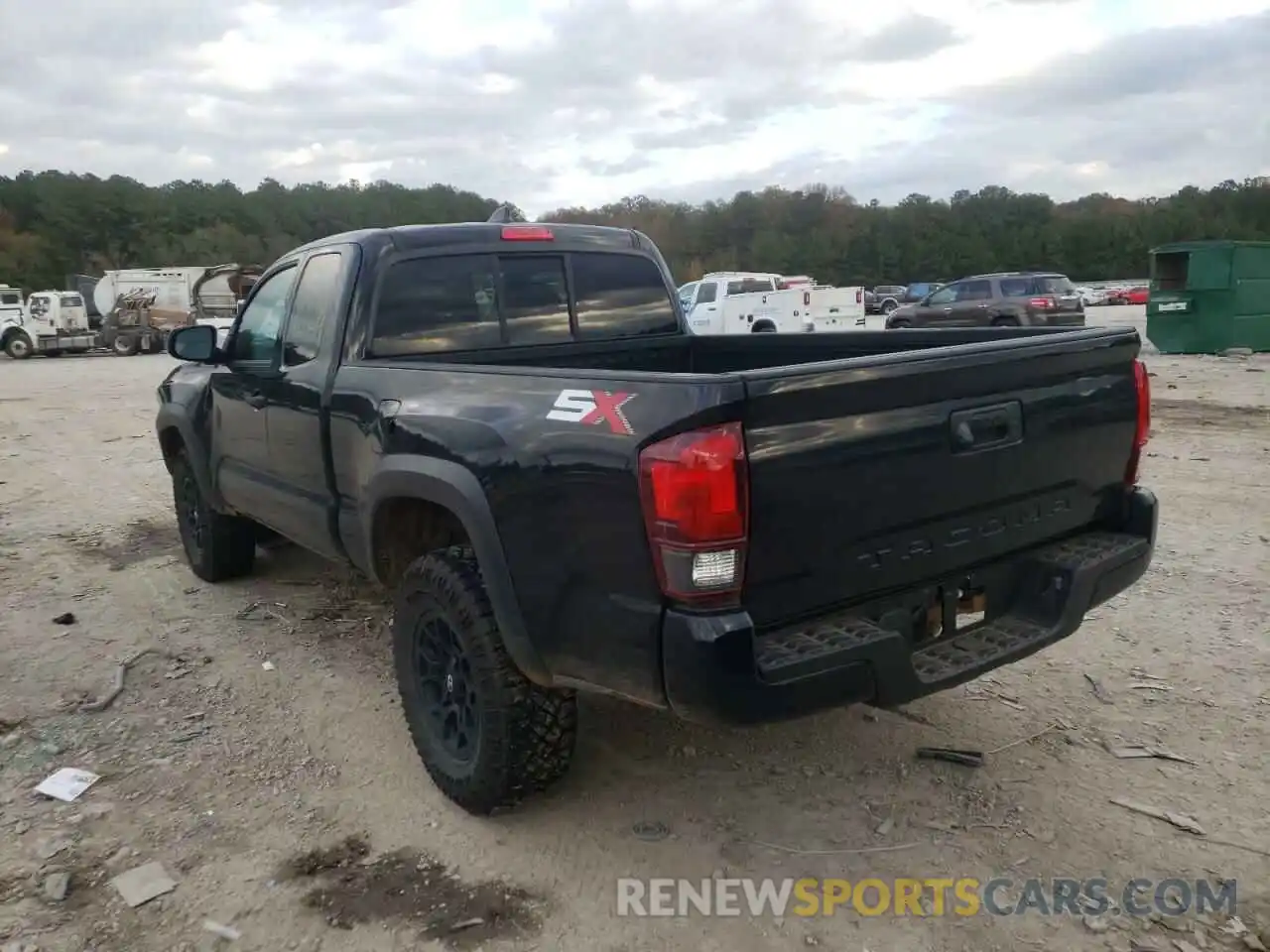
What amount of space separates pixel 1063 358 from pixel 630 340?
2.13m

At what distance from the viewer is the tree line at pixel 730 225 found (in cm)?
7181

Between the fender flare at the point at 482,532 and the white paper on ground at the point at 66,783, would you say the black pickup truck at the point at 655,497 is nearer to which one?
the fender flare at the point at 482,532

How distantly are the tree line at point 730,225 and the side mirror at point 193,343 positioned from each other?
66.9m

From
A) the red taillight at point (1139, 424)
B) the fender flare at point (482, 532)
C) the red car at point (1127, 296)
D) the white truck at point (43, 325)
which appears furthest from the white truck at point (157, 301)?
the red car at point (1127, 296)

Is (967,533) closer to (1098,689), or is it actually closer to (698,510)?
(698,510)

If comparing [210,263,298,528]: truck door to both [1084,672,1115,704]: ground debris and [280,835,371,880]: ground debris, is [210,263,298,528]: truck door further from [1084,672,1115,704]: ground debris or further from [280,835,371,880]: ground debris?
[1084,672,1115,704]: ground debris

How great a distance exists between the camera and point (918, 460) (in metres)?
2.69

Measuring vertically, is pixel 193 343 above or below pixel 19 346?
above

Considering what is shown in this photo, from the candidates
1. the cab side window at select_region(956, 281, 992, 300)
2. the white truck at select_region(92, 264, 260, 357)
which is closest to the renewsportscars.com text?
the cab side window at select_region(956, 281, 992, 300)

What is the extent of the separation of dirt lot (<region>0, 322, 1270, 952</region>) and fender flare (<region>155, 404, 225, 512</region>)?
2.12 ft

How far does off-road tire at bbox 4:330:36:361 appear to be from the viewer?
33156 mm

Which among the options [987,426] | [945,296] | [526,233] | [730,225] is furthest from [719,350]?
[730,225]

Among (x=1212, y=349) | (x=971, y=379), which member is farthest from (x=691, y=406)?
(x=1212, y=349)

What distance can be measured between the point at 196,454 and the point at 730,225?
291ft
